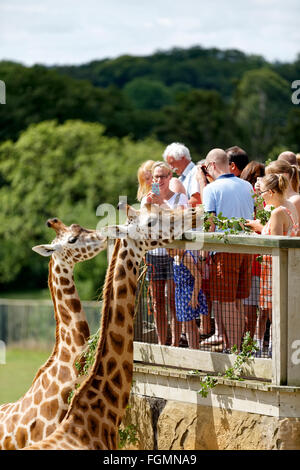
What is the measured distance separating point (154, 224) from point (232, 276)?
0.91m

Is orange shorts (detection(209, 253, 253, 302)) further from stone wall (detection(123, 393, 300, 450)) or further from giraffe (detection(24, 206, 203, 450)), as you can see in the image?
stone wall (detection(123, 393, 300, 450))

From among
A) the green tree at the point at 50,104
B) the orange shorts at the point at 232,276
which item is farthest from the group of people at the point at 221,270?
the green tree at the point at 50,104

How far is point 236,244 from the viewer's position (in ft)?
25.1

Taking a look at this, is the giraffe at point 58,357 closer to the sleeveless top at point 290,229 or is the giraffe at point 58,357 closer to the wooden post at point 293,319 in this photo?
the sleeveless top at point 290,229

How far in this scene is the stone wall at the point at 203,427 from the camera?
746 cm

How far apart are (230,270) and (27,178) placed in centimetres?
4134

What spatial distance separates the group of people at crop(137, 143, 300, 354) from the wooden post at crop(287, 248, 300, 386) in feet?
Result: 1.00

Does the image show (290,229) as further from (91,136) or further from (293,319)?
(91,136)

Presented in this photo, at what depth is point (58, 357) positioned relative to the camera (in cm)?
780

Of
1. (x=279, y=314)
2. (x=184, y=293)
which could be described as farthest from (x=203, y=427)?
(x=279, y=314)

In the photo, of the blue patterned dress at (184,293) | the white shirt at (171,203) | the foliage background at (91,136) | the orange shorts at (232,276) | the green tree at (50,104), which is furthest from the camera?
the green tree at (50,104)

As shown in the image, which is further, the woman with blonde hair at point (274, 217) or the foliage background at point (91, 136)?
the foliage background at point (91, 136)

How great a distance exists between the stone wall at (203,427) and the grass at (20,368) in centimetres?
→ 2819
